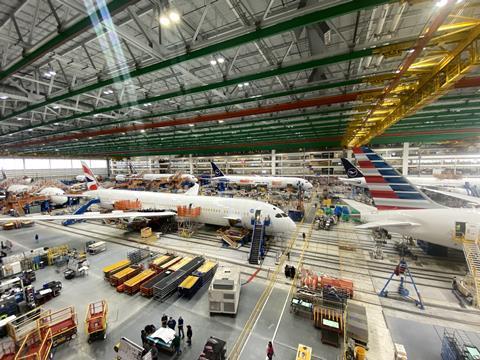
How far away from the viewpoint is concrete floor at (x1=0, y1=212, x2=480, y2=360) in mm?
8758

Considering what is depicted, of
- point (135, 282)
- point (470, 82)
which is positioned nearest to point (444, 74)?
point (470, 82)

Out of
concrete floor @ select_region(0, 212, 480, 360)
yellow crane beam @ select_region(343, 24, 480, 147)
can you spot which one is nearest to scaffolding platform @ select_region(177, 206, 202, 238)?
concrete floor @ select_region(0, 212, 480, 360)

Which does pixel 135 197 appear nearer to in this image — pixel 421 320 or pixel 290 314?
pixel 290 314

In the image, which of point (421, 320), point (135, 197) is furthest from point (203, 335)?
point (135, 197)

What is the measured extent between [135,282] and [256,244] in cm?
964

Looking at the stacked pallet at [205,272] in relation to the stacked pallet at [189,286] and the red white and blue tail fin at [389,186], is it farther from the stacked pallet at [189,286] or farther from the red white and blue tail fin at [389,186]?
the red white and blue tail fin at [389,186]

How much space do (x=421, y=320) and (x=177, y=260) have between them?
15.8m

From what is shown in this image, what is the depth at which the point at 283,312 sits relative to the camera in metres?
10.9

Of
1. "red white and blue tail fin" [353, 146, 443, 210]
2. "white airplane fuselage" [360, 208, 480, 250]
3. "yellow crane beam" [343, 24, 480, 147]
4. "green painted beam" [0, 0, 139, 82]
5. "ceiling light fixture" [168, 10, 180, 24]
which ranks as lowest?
"white airplane fuselage" [360, 208, 480, 250]

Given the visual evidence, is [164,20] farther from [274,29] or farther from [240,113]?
[240,113]

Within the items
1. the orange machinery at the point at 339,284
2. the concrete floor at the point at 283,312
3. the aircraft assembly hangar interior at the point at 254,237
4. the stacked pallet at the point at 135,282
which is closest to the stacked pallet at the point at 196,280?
the aircraft assembly hangar interior at the point at 254,237

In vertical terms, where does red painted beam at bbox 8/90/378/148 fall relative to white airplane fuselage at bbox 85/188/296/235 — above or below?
above

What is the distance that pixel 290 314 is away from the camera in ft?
35.2

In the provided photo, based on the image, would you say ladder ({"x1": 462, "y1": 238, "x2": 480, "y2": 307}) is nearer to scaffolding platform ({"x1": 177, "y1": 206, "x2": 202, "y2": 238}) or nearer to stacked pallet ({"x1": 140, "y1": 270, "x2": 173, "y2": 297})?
stacked pallet ({"x1": 140, "y1": 270, "x2": 173, "y2": 297})
